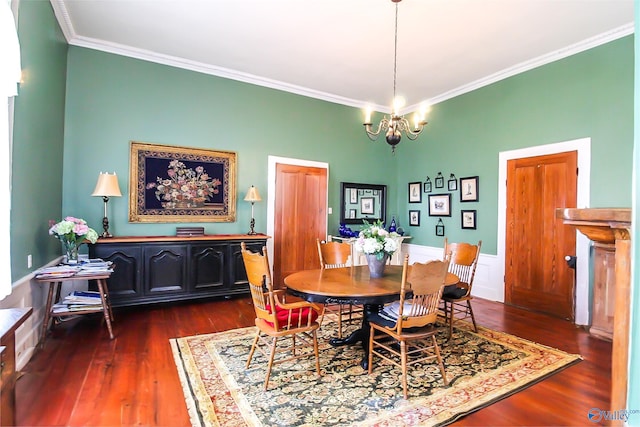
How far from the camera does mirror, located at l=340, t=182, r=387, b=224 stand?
6.04m

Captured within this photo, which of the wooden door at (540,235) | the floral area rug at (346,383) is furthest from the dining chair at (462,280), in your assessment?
the wooden door at (540,235)

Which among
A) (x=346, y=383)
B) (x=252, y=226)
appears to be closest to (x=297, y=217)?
(x=252, y=226)

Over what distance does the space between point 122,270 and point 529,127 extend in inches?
219

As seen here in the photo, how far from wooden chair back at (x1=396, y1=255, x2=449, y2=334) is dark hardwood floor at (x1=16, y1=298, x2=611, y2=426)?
65 centimetres

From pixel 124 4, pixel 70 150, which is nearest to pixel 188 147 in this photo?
pixel 70 150

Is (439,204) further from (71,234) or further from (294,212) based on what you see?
(71,234)

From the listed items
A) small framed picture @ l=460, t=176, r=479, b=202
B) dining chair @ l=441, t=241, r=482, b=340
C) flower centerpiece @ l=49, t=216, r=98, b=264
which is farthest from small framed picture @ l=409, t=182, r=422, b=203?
flower centerpiece @ l=49, t=216, r=98, b=264

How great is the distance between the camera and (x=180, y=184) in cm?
462

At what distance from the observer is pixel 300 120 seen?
5.58m

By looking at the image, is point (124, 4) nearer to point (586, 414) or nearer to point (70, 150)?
point (70, 150)

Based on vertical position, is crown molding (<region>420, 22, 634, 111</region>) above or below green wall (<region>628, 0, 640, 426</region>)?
above

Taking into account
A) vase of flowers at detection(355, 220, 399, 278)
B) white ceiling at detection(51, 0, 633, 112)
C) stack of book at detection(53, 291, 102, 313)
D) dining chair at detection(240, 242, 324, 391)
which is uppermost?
white ceiling at detection(51, 0, 633, 112)

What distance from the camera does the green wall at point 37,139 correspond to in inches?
99.6

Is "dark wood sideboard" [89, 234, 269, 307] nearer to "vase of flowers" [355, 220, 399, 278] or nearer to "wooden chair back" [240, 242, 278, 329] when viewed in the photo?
"wooden chair back" [240, 242, 278, 329]
